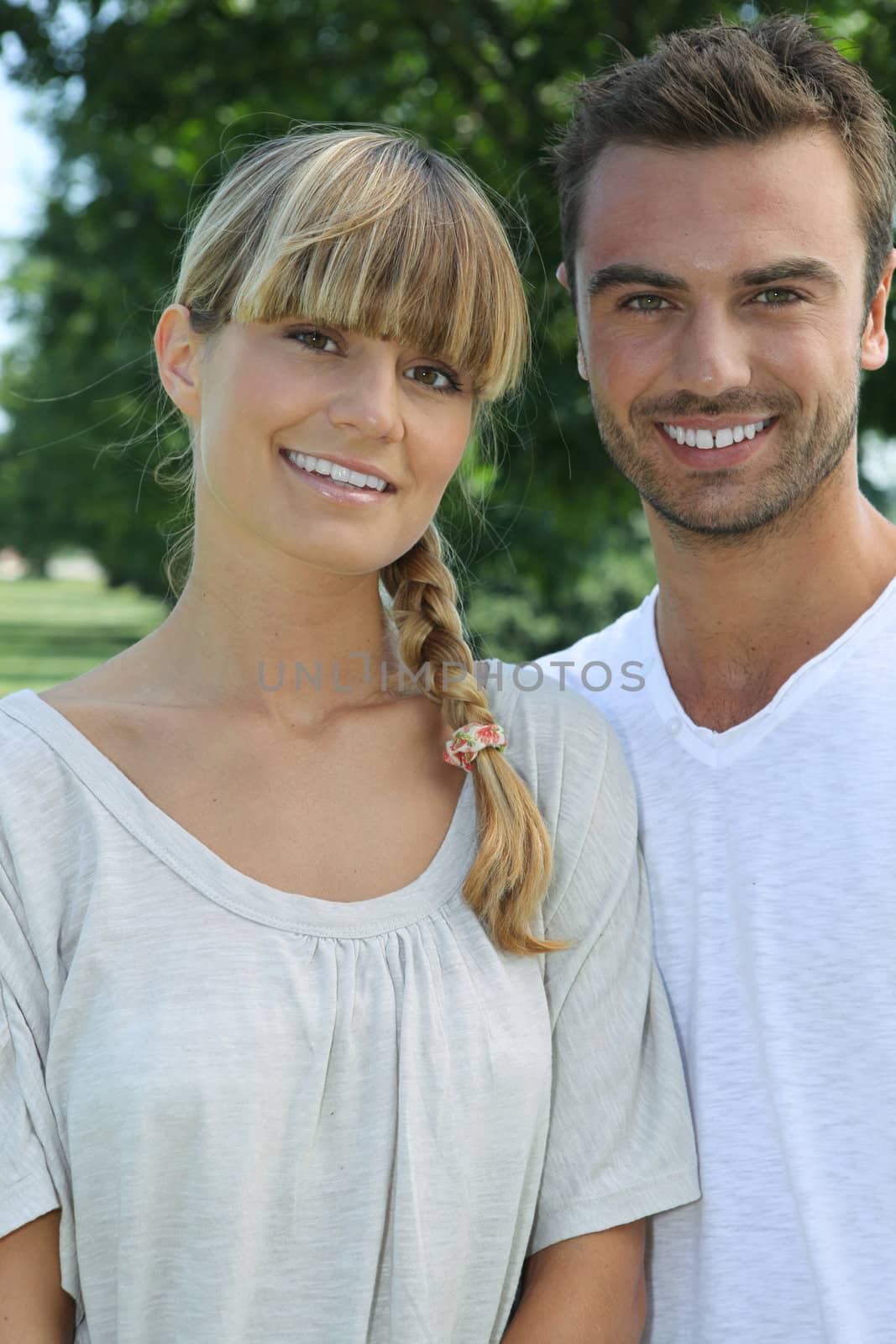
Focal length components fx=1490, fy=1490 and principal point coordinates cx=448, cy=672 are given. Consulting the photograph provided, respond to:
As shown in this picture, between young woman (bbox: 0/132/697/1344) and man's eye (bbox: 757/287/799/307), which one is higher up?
man's eye (bbox: 757/287/799/307)

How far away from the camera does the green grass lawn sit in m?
22.4

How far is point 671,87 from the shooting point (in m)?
2.64

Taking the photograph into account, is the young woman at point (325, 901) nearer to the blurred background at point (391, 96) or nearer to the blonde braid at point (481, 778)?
the blonde braid at point (481, 778)

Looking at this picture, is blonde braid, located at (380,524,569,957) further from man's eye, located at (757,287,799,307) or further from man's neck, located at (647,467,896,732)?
man's eye, located at (757,287,799,307)

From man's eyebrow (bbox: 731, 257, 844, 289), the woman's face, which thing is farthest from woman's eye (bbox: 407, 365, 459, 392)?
man's eyebrow (bbox: 731, 257, 844, 289)

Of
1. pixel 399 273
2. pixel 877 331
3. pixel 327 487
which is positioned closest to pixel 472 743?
pixel 327 487

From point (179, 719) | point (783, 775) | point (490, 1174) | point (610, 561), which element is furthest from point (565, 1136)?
point (610, 561)

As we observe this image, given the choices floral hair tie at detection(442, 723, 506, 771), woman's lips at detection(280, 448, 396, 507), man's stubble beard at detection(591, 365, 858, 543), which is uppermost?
woman's lips at detection(280, 448, 396, 507)

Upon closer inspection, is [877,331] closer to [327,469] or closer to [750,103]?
[750,103]

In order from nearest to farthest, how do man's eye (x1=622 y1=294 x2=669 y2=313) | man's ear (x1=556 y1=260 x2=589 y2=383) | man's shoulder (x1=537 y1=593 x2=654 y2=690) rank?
man's eye (x1=622 y1=294 x2=669 y2=313), man's shoulder (x1=537 y1=593 x2=654 y2=690), man's ear (x1=556 y1=260 x2=589 y2=383)

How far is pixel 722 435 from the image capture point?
2609mm

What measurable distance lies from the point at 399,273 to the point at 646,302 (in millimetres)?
624

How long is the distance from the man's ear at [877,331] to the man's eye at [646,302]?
0.39 meters

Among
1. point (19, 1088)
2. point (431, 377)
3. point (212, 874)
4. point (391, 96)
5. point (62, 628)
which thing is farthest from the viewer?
point (62, 628)
